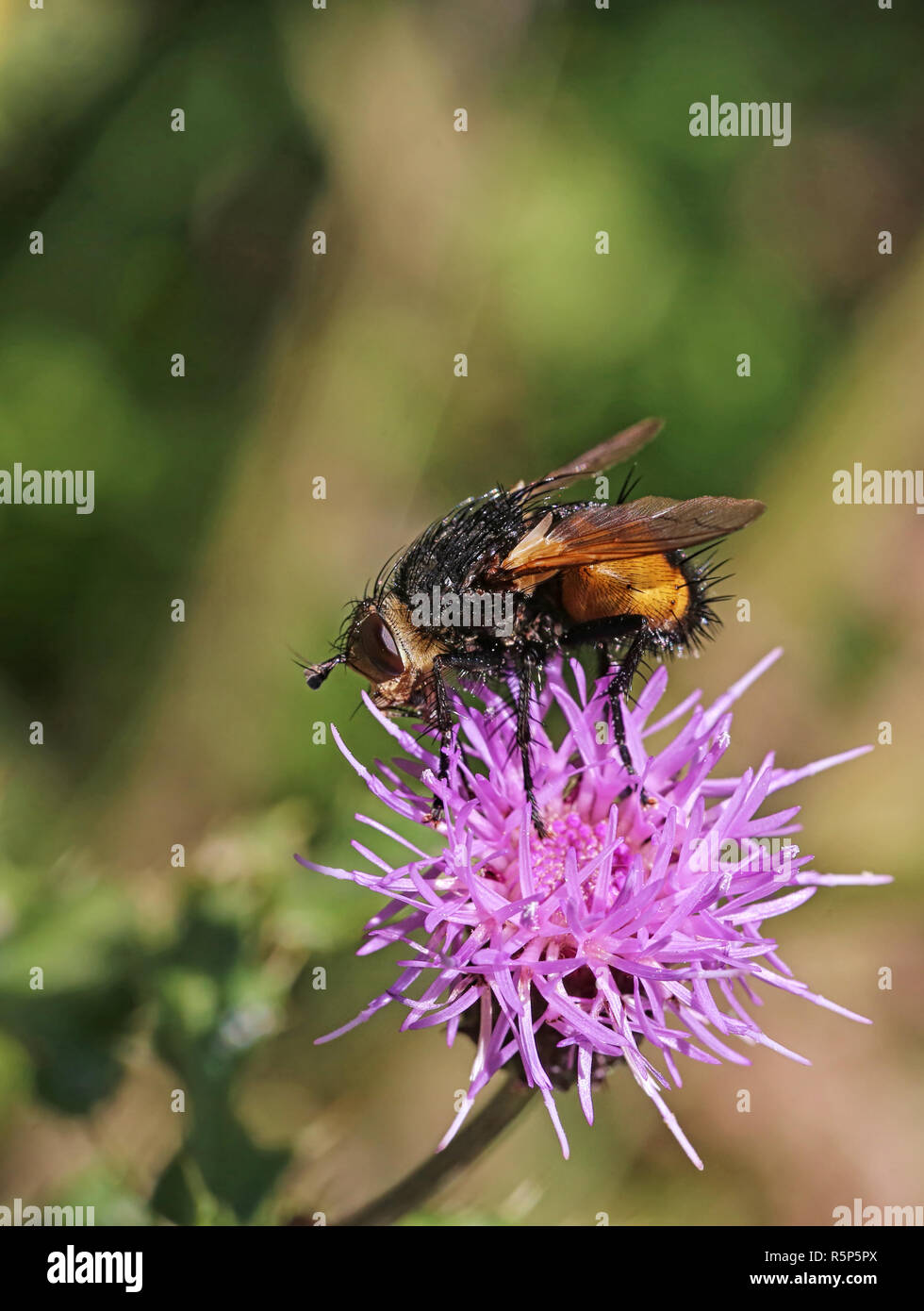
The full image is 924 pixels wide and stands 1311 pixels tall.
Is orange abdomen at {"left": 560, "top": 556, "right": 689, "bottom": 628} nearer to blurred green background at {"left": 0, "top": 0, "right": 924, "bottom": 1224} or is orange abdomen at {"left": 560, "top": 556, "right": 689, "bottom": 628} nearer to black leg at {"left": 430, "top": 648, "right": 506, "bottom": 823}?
black leg at {"left": 430, "top": 648, "right": 506, "bottom": 823}

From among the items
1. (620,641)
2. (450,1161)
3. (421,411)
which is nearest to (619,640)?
(620,641)

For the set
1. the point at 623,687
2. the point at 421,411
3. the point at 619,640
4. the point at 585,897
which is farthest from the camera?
the point at 421,411

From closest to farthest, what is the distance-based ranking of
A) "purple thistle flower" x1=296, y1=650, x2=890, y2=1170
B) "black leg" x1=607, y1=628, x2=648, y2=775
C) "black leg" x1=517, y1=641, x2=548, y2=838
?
"purple thistle flower" x1=296, y1=650, x2=890, y2=1170, "black leg" x1=517, y1=641, x2=548, y2=838, "black leg" x1=607, y1=628, x2=648, y2=775

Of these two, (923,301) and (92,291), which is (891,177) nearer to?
(923,301)

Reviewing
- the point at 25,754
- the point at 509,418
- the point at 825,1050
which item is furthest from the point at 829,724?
the point at 25,754

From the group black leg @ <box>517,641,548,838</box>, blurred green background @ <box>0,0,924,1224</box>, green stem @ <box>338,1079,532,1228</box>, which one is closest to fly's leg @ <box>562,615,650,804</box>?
black leg @ <box>517,641,548,838</box>

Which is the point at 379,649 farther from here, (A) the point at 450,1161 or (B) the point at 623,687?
(A) the point at 450,1161
